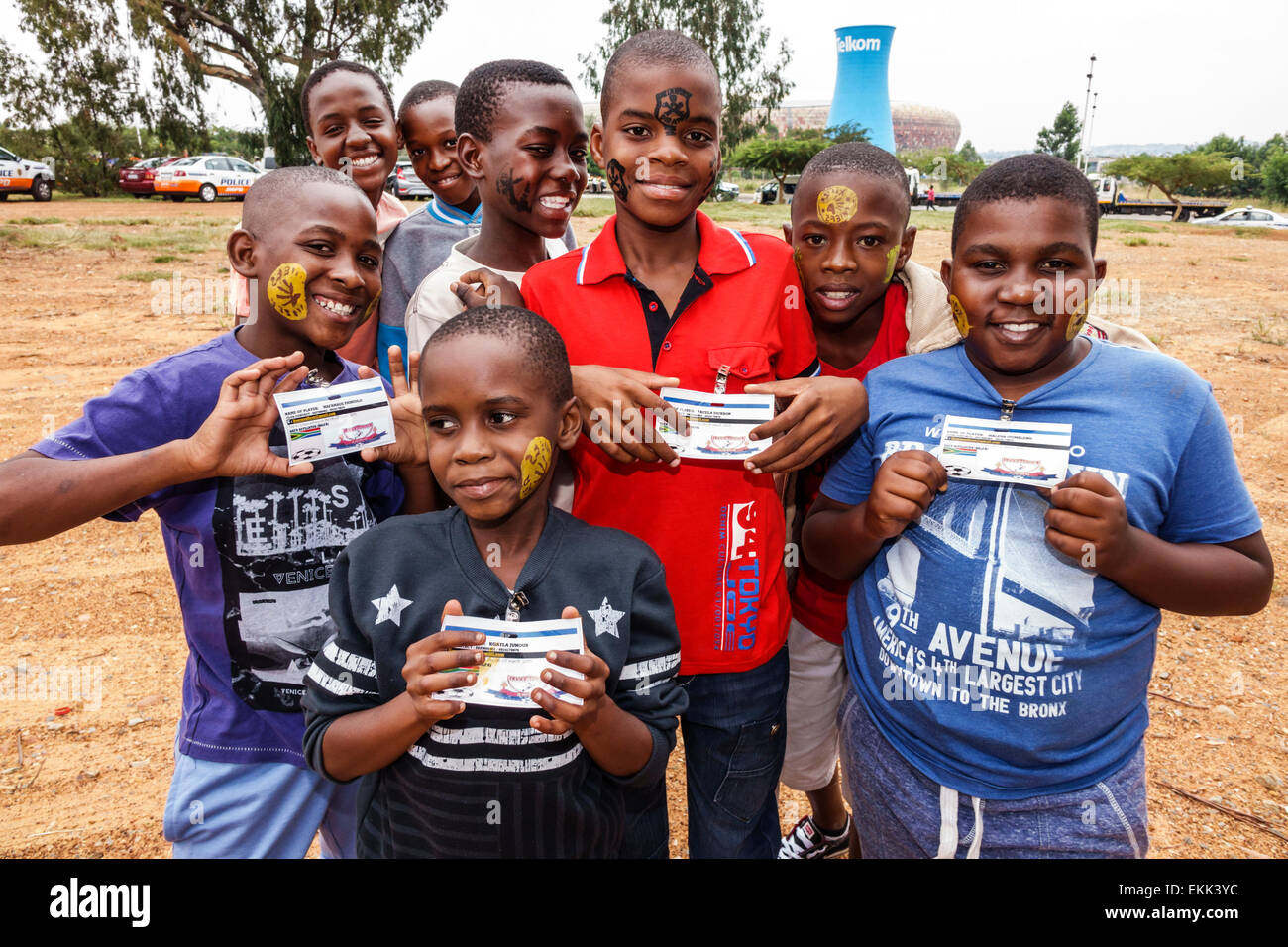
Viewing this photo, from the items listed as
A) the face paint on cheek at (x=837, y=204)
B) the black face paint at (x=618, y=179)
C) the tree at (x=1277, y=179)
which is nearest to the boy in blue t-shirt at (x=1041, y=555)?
the face paint on cheek at (x=837, y=204)

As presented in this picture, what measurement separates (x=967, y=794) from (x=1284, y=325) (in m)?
11.8

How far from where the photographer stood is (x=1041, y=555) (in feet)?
5.46

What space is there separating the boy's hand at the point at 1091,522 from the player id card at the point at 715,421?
0.61m

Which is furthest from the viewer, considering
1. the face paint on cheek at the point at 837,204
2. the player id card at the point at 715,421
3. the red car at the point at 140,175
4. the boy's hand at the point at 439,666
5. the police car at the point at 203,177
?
the red car at the point at 140,175

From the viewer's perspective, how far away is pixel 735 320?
1.97 metres

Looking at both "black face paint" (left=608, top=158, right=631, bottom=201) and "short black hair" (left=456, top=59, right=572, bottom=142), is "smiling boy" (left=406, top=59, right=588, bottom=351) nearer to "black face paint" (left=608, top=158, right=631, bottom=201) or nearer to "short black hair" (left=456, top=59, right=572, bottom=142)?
"short black hair" (left=456, top=59, right=572, bottom=142)

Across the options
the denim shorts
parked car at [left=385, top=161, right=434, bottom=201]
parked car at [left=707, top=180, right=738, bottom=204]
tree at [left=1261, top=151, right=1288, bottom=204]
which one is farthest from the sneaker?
tree at [left=1261, top=151, right=1288, bottom=204]

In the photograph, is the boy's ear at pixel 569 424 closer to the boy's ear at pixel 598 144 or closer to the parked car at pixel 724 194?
the boy's ear at pixel 598 144

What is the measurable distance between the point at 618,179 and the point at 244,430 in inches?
42.4

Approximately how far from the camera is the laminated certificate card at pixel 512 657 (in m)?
1.43

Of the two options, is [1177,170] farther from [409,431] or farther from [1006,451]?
[409,431]

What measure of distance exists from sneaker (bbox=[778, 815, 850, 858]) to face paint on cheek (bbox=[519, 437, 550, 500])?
1856mm

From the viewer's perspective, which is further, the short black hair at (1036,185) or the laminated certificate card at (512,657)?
the short black hair at (1036,185)

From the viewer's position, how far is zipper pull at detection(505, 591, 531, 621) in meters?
1.61
